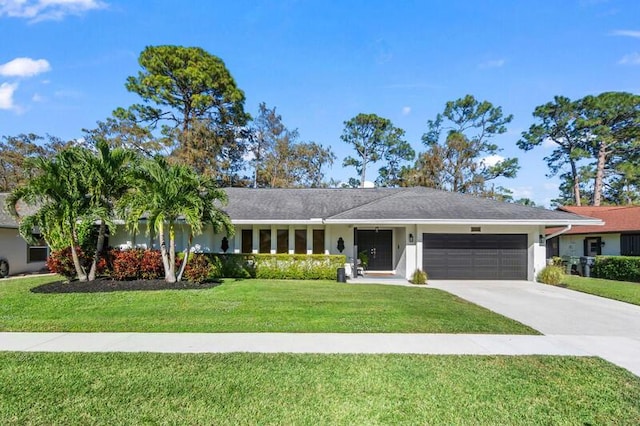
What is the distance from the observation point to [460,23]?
13039mm

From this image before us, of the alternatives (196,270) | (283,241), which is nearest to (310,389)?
(196,270)

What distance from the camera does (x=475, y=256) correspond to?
14.8 m

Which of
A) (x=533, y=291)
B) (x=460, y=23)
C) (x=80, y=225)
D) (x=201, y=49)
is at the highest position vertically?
(x=201, y=49)

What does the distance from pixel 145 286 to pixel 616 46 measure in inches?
Result: 722

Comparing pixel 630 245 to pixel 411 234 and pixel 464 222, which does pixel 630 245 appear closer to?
pixel 464 222

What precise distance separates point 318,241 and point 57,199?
31.8ft

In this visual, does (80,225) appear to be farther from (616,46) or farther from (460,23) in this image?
(616,46)

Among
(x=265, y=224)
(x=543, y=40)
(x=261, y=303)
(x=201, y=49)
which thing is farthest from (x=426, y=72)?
(x=201, y=49)

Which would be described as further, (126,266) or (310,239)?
(310,239)

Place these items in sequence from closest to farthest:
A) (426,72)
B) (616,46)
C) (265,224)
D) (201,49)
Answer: (616,46)
(265,224)
(426,72)
(201,49)

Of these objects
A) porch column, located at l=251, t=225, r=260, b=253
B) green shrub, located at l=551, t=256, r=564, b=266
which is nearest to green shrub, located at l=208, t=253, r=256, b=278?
porch column, located at l=251, t=225, r=260, b=253

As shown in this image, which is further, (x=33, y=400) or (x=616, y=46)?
(x=616, y=46)

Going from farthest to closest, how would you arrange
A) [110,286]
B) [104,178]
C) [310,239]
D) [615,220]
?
[615,220], [310,239], [104,178], [110,286]

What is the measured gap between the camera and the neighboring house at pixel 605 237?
738 inches
